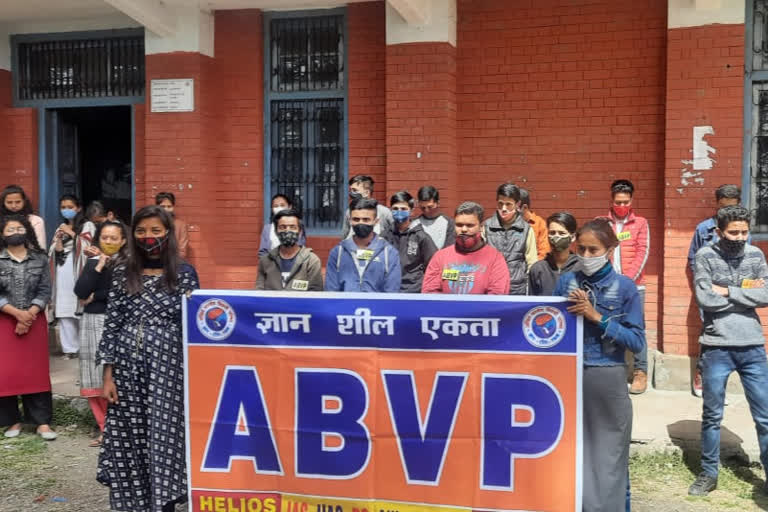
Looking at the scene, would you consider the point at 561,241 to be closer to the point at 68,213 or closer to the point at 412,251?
the point at 412,251

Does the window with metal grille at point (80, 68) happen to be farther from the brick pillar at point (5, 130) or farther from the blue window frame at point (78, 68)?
the brick pillar at point (5, 130)

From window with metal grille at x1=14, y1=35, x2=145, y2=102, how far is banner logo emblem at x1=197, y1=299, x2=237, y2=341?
17.7 ft

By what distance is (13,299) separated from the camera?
604cm

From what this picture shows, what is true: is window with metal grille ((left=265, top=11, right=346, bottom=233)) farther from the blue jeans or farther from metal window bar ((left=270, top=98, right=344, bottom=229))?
the blue jeans

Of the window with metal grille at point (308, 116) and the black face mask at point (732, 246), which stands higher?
the window with metal grille at point (308, 116)

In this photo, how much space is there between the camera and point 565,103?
746cm

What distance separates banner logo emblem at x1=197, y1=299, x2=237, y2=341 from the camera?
13.3ft

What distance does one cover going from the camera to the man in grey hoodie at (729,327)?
15.7 feet

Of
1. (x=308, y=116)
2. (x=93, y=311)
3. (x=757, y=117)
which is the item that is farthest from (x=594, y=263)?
(x=308, y=116)

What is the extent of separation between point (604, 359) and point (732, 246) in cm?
157

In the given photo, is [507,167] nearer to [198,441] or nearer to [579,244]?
[579,244]

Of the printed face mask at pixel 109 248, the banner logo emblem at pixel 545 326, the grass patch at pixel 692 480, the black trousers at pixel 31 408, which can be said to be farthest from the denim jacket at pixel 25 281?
the grass patch at pixel 692 480

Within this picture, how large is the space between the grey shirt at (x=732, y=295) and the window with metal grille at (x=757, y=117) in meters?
2.32

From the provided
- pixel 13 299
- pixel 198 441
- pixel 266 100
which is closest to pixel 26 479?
pixel 13 299
